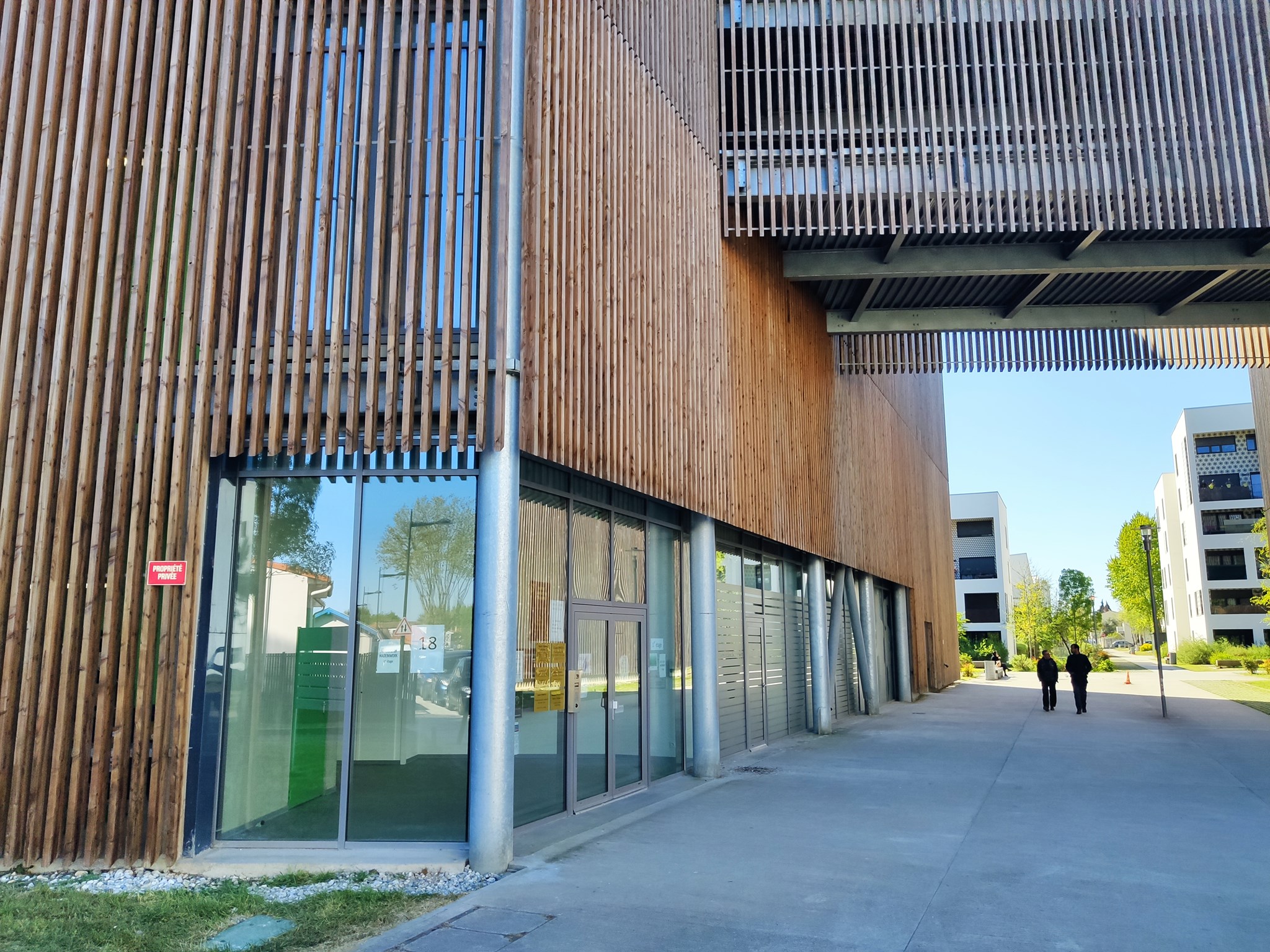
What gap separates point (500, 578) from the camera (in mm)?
7398

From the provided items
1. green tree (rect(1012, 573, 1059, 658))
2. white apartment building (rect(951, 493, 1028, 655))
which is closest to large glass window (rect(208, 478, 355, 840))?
green tree (rect(1012, 573, 1059, 658))

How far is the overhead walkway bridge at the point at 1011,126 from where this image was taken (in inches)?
536

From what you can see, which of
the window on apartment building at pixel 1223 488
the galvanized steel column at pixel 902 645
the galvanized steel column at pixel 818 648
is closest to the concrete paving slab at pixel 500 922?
the galvanized steel column at pixel 818 648

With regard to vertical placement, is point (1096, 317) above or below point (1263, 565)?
above

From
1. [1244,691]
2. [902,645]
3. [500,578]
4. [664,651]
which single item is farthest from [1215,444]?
[500,578]

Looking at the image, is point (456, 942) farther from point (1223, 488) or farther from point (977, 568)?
point (1223, 488)

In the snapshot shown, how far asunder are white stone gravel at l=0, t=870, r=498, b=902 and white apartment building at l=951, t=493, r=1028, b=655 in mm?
60988

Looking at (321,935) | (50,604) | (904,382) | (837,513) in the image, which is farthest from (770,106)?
(904,382)

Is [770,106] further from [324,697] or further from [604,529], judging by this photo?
[324,697]

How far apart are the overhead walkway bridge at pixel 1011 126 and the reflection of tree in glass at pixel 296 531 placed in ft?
26.8

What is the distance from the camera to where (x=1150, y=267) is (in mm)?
15055

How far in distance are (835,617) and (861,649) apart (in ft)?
7.25

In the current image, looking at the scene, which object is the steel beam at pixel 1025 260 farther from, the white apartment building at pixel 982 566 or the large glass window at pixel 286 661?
the white apartment building at pixel 982 566

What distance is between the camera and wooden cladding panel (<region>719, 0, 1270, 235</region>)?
13.6 m
